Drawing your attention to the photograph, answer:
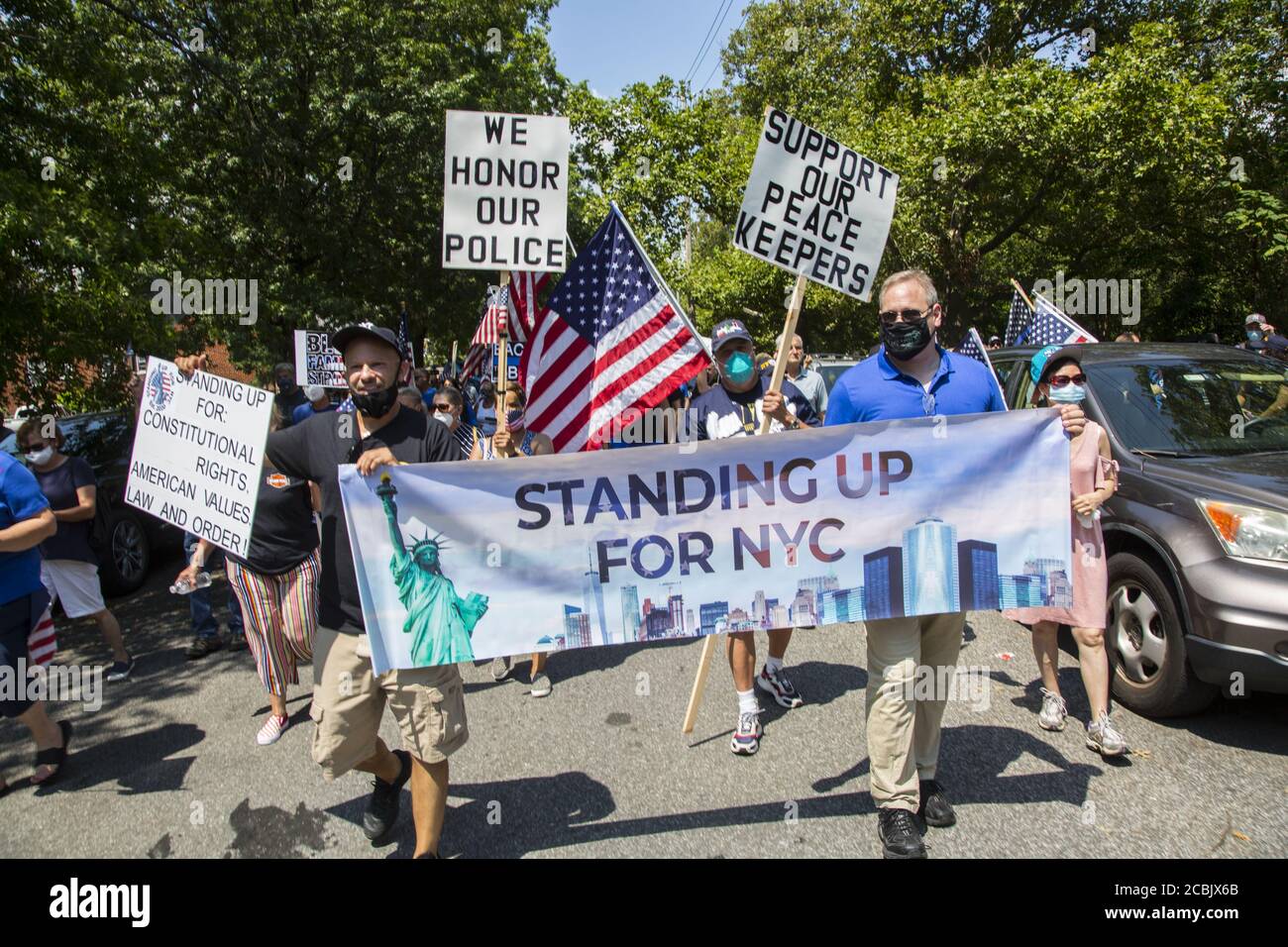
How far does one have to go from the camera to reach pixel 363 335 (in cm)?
317

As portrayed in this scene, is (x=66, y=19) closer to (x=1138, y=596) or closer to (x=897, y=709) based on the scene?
(x=897, y=709)

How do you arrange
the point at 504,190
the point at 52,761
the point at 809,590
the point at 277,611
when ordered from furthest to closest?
1. the point at 277,611
2. the point at 504,190
3. the point at 52,761
4. the point at 809,590

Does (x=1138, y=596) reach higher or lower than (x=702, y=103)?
lower

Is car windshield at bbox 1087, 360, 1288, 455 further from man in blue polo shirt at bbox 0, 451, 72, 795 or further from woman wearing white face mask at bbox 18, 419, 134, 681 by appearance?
woman wearing white face mask at bbox 18, 419, 134, 681

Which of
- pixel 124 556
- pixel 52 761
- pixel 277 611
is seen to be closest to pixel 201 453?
pixel 277 611

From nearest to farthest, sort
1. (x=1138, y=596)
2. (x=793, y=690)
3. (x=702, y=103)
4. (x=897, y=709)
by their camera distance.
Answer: (x=897, y=709)
(x=1138, y=596)
(x=793, y=690)
(x=702, y=103)

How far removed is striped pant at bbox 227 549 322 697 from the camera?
4.69 meters

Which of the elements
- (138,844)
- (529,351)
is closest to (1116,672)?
(529,351)

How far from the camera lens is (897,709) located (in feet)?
10.8

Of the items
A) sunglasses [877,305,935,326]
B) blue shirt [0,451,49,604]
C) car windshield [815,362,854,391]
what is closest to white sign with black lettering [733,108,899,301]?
sunglasses [877,305,935,326]

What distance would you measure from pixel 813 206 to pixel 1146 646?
304 centimetres

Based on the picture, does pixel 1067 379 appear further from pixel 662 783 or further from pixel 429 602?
pixel 429 602

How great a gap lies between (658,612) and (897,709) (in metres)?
1.06

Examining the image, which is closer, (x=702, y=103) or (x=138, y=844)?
(x=138, y=844)
